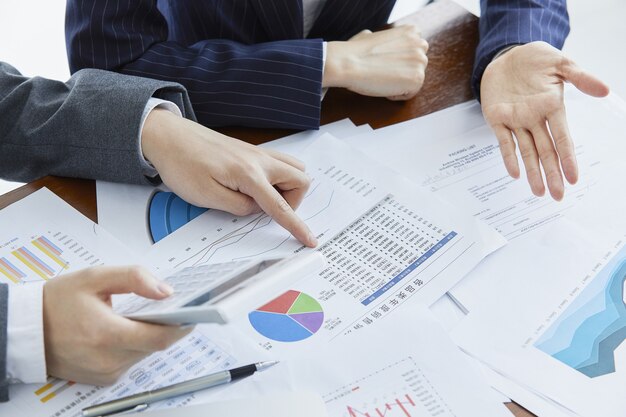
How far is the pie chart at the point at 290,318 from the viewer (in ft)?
2.46

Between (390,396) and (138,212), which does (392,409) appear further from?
(138,212)

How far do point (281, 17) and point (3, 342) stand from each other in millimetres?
647

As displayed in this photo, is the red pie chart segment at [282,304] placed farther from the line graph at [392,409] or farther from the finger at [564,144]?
the finger at [564,144]

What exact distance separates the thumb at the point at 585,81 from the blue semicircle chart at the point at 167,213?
537 millimetres

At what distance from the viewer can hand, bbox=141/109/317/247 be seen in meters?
0.84

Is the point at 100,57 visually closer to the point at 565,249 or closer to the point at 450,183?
the point at 450,183

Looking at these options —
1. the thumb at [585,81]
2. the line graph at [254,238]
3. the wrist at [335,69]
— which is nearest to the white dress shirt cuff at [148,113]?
the line graph at [254,238]

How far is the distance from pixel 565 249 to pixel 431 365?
0.88 ft

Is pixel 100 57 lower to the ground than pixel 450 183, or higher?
higher

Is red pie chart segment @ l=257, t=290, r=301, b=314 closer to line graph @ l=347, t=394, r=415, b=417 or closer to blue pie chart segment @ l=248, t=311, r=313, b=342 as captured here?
blue pie chart segment @ l=248, t=311, r=313, b=342

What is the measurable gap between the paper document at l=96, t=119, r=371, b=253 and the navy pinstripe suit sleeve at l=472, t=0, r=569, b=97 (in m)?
0.49

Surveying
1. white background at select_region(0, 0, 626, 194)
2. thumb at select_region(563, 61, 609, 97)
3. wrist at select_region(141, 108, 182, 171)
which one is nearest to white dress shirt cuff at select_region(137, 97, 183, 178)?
wrist at select_region(141, 108, 182, 171)

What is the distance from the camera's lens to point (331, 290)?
2.62 feet

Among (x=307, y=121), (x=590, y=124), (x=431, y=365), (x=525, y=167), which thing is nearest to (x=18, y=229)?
(x=307, y=121)
